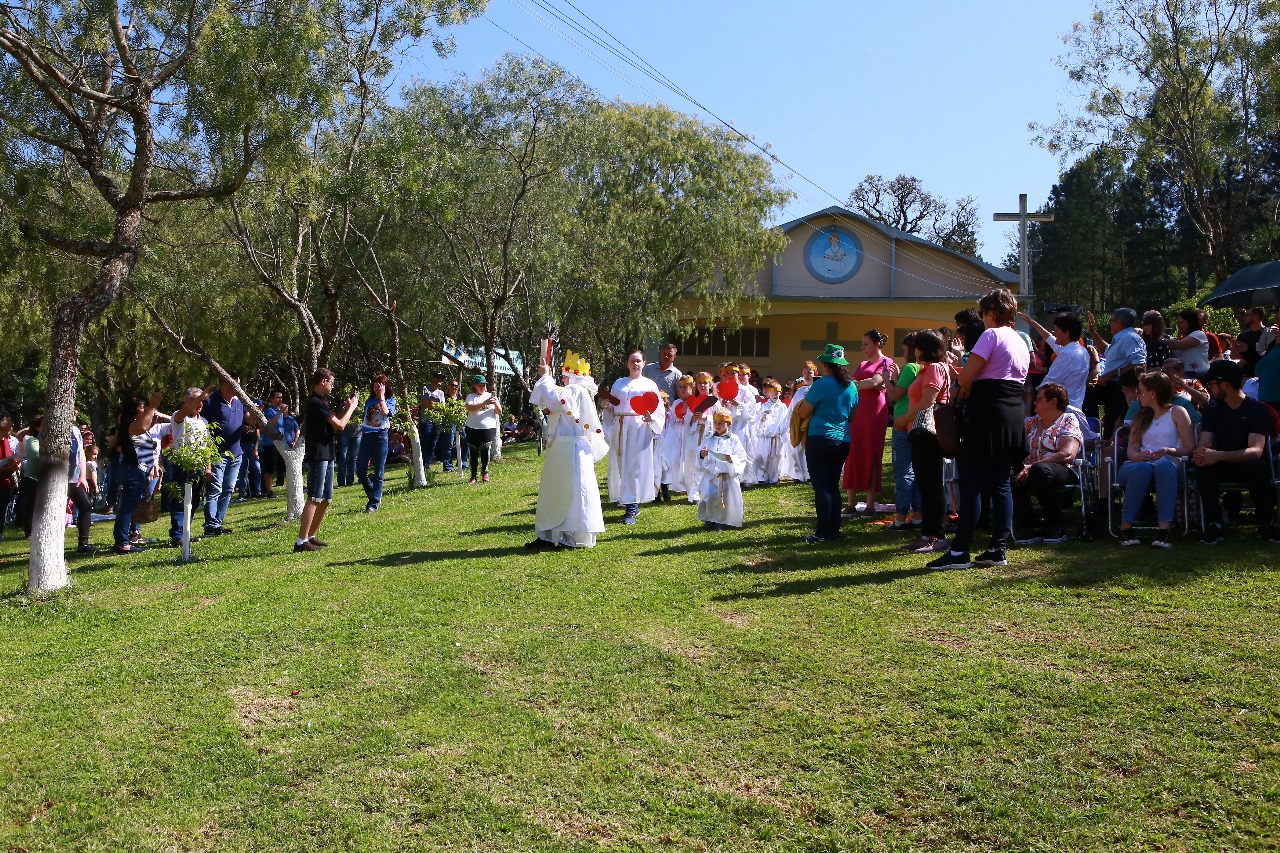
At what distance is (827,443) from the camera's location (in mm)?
9906

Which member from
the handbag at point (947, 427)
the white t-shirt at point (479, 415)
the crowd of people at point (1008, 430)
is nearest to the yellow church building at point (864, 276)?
the white t-shirt at point (479, 415)

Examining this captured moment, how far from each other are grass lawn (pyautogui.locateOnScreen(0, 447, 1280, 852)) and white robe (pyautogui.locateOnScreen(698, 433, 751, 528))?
5.73 feet

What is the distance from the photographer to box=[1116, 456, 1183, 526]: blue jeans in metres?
8.60

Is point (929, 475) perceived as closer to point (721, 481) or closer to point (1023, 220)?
point (721, 481)

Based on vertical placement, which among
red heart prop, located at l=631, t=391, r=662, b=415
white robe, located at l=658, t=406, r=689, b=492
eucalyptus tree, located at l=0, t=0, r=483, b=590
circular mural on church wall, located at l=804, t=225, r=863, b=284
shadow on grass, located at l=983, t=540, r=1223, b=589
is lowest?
shadow on grass, located at l=983, t=540, r=1223, b=589

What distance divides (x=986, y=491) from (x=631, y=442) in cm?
535

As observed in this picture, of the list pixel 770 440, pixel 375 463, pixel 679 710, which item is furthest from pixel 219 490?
pixel 679 710

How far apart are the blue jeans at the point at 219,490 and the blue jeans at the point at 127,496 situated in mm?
801

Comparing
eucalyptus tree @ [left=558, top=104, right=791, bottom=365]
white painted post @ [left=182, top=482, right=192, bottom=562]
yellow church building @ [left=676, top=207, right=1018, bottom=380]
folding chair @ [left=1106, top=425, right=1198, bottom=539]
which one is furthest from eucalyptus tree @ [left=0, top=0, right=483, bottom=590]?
yellow church building @ [left=676, top=207, right=1018, bottom=380]

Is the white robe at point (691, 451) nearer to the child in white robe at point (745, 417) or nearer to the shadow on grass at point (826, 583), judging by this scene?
the child in white robe at point (745, 417)

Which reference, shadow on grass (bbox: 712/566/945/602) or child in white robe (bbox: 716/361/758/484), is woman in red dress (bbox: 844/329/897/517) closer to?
child in white robe (bbox: 716/361/758/484)

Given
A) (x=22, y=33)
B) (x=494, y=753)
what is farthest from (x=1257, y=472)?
(x=22, y=33)

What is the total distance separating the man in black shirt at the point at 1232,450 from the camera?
841 centimetres

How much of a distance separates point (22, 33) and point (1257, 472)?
12296mm
